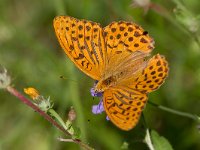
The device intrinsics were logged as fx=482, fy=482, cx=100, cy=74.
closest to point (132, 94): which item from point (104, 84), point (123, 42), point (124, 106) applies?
point (124, 106)

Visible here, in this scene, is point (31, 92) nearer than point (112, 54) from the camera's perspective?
Yes

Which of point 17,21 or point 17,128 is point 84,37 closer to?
point 17,128

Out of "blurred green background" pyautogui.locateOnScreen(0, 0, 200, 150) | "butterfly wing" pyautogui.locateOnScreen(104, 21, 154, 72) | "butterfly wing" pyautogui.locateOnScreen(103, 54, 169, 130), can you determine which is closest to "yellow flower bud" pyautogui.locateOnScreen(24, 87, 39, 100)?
"butterfly wing" pyautogui.locateOnScreen(103, 54, 169, 130)

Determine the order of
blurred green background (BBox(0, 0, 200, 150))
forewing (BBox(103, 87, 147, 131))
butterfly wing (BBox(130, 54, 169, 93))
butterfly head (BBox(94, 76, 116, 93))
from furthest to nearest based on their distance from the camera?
blurred green background (BBox(0, 0, 200, 150)) < butterfly head (BBox(94, 76, 116, 93)) < butterfly wing (BBox(130, 54, 169, 93)) < forewing (BBox(103, 87, 147, 131))

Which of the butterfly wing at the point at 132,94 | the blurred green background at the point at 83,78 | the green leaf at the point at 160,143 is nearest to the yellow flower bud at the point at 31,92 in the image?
the butterfly wing at the point at 132,94

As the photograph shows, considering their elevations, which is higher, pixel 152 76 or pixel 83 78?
pixel 152 76

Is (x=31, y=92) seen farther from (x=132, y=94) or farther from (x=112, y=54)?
(x=112, y=54)

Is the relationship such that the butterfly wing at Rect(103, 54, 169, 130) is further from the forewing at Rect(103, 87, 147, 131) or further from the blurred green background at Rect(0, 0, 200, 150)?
the blurred green background at Rect(0, 0, 200, 150)

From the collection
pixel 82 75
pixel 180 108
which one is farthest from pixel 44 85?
pixel 180 108
